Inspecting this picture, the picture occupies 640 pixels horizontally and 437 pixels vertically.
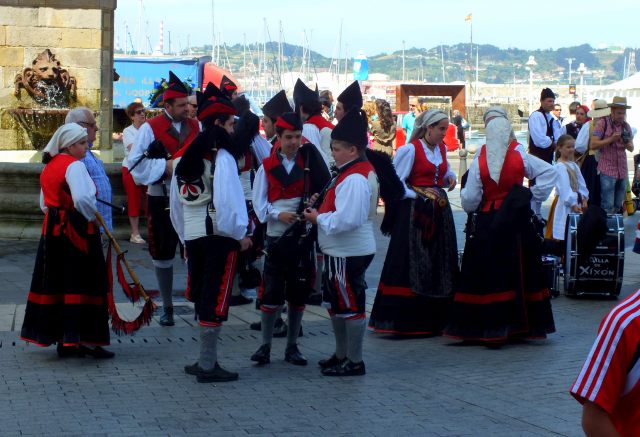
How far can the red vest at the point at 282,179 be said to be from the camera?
798 centimetres

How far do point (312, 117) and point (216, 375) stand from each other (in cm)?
363

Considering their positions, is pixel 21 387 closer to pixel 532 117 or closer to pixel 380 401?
pixel 380 401

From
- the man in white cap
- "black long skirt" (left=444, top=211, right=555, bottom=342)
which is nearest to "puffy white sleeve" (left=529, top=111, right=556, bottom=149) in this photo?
the man in white cap

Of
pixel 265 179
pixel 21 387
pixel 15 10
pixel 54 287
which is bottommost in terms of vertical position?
pixel 21 387

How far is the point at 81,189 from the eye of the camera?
302 inches

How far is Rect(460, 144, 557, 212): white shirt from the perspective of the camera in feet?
29.2

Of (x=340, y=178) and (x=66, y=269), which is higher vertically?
(x=340, y=178)

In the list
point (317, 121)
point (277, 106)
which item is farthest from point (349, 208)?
point (317, 121)

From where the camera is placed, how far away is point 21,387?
7223 mm

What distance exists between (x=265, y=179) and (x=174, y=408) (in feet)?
6.35

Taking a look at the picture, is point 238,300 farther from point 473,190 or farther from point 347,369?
point 347,369

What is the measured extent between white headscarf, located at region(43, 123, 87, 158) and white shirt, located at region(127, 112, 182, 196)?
1.56 metres

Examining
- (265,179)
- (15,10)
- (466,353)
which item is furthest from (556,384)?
(15,10)

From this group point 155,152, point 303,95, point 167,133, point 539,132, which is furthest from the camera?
point 539,132
